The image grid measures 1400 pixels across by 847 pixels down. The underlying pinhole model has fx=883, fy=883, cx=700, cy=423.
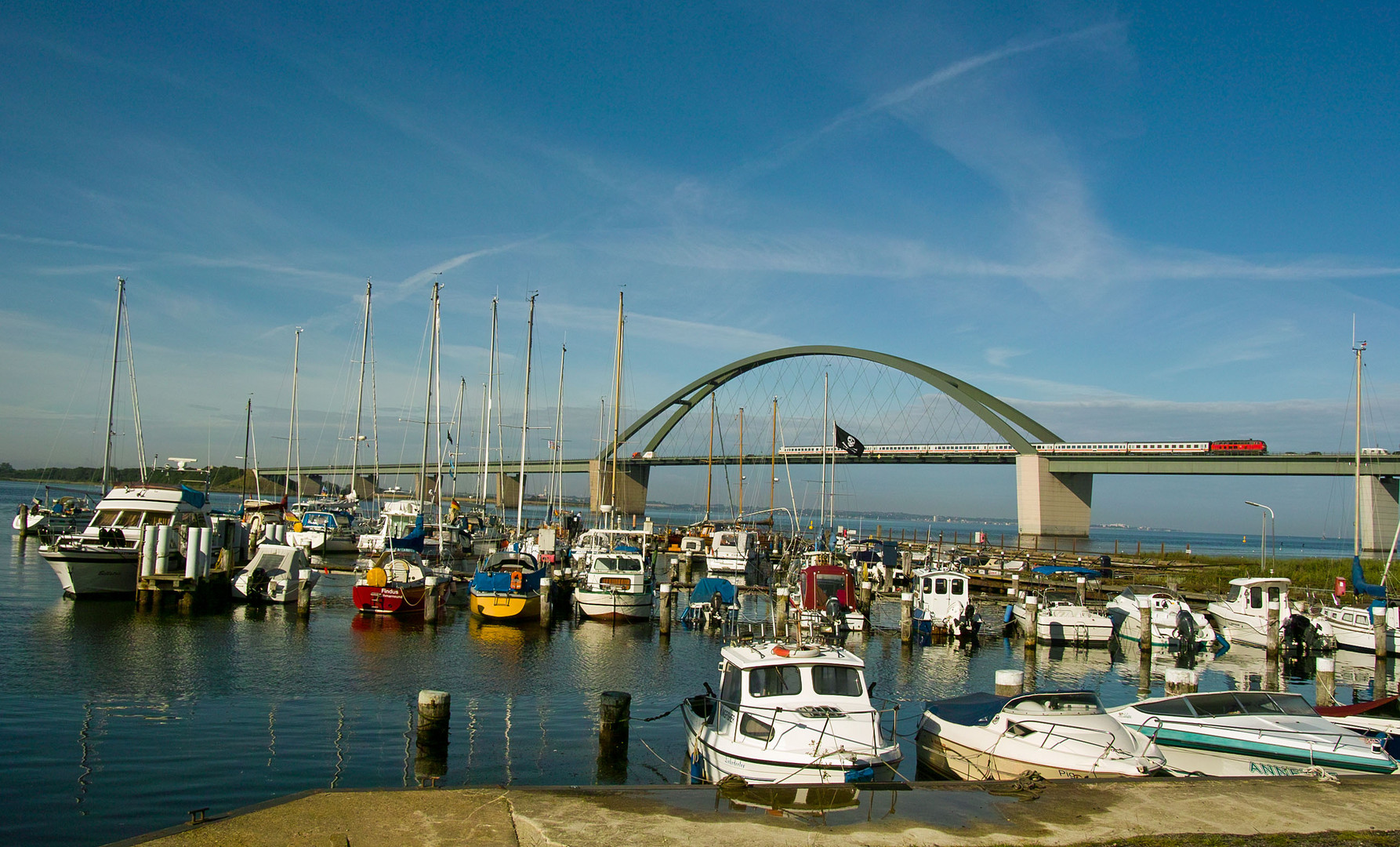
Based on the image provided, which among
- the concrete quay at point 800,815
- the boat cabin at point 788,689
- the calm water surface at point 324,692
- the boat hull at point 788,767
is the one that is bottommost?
the calm water surface at point 324,692

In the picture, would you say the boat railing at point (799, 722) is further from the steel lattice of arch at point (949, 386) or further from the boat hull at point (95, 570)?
the steel lattice of arch at point (949, 386)

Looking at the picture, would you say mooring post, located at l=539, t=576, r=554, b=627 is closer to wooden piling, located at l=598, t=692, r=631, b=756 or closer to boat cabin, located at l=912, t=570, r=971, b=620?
boat cabin, located at l=912, t=570, r=971, b=620

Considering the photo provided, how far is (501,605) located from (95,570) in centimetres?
1513

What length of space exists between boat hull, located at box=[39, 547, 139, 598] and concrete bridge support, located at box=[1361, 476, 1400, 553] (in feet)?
309

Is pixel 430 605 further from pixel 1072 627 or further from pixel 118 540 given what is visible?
pixel 1072 627

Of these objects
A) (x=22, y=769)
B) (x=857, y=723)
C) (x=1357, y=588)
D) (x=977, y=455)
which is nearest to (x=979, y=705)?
(x=857, y=723)

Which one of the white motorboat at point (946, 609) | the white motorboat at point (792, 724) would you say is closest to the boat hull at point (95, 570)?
the white motorboat at point (792, 724)

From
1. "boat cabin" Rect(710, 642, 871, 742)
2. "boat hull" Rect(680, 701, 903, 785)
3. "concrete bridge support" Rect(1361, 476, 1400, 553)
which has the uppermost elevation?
"concrete bridge support" Rect(1361, 476, 1400, 553)

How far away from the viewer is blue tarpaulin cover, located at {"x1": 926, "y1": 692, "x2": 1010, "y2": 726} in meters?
15.6

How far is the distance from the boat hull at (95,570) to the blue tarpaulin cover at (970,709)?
30.5 meters

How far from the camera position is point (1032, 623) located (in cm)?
3347

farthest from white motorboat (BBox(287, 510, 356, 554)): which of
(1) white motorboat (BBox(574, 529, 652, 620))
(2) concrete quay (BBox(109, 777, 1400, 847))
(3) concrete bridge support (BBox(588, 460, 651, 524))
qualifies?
(3) concrete bridge support (BBox(588, 460, 651, 524))

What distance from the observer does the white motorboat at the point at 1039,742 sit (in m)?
13.8

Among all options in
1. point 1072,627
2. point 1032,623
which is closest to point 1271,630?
point 1072,627
